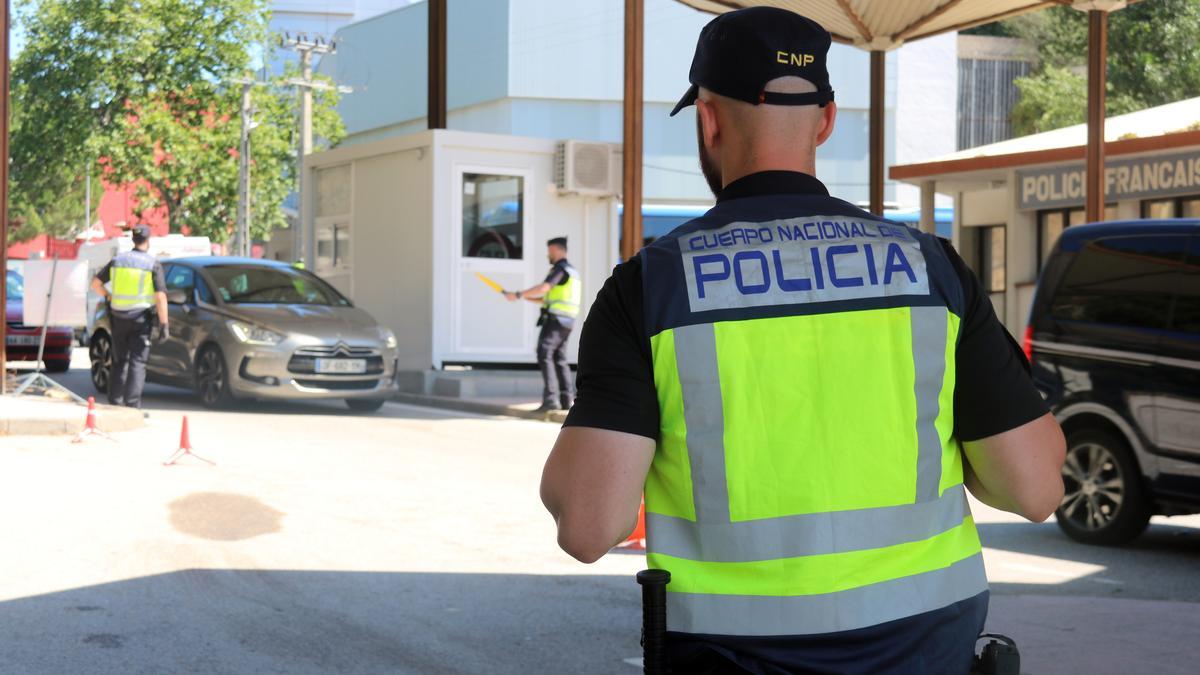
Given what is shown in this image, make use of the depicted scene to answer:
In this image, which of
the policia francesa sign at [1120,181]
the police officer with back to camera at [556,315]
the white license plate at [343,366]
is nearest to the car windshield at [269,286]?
the white license plate at [343,366]

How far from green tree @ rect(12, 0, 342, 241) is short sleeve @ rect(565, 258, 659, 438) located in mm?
47009

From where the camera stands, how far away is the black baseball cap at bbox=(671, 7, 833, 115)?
2123 millimetres

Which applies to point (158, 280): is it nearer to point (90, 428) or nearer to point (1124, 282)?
point (90, 428)

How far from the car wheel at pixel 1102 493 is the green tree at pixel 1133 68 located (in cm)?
4292

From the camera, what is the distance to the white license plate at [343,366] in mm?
15805

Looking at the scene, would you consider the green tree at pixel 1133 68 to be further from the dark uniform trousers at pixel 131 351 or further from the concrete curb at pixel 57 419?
the concrete curb at pixel 57 419

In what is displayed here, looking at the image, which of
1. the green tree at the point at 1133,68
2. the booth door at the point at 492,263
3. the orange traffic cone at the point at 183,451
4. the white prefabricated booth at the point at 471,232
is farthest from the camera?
the green tree at the point at 1133,68

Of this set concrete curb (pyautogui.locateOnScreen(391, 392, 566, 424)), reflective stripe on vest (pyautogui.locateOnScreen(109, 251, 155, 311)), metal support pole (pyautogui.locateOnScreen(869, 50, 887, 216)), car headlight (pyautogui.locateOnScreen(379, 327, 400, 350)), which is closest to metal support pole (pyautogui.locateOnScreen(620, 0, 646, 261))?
concrete curb (pyautogui.locateOnScreen(391, 392, 566, 424))

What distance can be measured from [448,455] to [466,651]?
6787 mm

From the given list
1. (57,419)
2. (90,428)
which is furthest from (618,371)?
(57,419)

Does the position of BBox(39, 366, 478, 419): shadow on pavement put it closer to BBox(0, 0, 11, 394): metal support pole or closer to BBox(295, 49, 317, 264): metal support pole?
BBox(0, 0, 11, 394): metal support pole

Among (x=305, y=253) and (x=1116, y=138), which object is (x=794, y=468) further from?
(x=1116, y=138)

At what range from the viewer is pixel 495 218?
20.1m

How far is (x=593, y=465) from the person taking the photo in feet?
6.68
